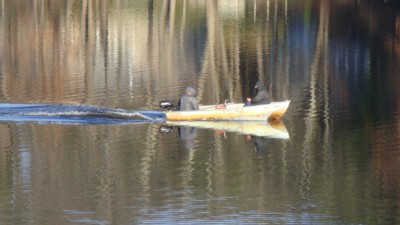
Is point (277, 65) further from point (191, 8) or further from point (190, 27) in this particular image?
point (191, 8)

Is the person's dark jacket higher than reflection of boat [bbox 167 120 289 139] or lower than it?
higher

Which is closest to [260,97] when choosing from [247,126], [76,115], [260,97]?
[260,97]

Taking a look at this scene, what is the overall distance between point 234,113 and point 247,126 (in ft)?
2.10

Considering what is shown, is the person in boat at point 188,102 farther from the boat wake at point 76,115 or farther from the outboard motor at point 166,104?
the boat wake at point 76,115

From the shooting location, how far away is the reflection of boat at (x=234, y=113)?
1496 inches

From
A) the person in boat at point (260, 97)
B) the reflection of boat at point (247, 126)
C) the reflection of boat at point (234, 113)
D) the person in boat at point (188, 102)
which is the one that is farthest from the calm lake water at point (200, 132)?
the person in boat at point (260, 97)

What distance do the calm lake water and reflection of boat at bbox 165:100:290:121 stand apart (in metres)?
0.57

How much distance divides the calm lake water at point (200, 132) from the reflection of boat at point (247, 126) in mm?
303

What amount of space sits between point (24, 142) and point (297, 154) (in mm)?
7876

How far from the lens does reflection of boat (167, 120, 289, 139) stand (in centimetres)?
3697

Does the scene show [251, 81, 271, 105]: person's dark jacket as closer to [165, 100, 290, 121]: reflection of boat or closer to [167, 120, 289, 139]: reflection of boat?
[165, 100, 290, 121]: reflection of boat

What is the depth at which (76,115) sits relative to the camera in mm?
39031

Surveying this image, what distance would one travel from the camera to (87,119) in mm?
38562

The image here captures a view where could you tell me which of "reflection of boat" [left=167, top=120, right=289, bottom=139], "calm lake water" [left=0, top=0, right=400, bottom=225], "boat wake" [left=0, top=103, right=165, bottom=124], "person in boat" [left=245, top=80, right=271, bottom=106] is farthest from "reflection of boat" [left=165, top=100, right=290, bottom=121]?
"boat wake" [left=0, top=103, right=165, bottom=124]
